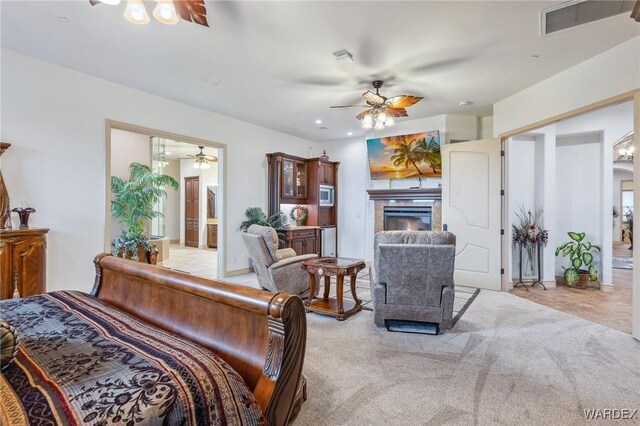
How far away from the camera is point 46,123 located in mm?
3711

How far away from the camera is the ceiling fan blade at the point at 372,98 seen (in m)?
4.03

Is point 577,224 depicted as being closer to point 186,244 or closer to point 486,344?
point 486,344

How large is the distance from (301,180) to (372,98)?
11.2 feet

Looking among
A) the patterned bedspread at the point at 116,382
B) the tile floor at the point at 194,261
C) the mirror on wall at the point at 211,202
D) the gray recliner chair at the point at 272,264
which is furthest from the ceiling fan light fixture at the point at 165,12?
the mirror on wall at the point at 211,202

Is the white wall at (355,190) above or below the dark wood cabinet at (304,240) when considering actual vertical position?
above

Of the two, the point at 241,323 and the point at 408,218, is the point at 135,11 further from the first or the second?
the point at 408,218

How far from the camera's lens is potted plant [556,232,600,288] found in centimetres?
511

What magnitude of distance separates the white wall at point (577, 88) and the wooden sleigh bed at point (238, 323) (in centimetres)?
402

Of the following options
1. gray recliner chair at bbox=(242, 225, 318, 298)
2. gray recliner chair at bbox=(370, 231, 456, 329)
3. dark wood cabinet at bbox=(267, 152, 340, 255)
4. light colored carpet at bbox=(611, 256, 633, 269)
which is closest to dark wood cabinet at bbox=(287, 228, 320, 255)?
dark wood cabinet at bbox=(267, 152, 340, 255)

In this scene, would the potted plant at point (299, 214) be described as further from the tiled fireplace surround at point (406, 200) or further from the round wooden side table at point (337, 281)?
the round wooden side table at point (337, 281)

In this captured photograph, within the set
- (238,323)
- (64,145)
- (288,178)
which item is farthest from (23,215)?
(288,178)

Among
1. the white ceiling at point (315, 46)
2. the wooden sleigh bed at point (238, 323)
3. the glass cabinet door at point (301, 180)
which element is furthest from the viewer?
the glass cabinet door at point (301, 180)

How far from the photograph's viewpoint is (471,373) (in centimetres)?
240

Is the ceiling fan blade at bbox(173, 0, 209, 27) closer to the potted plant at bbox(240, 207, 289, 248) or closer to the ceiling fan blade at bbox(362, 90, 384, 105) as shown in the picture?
the ceiling fan blade at bbox(362, 90, 384, 105)
